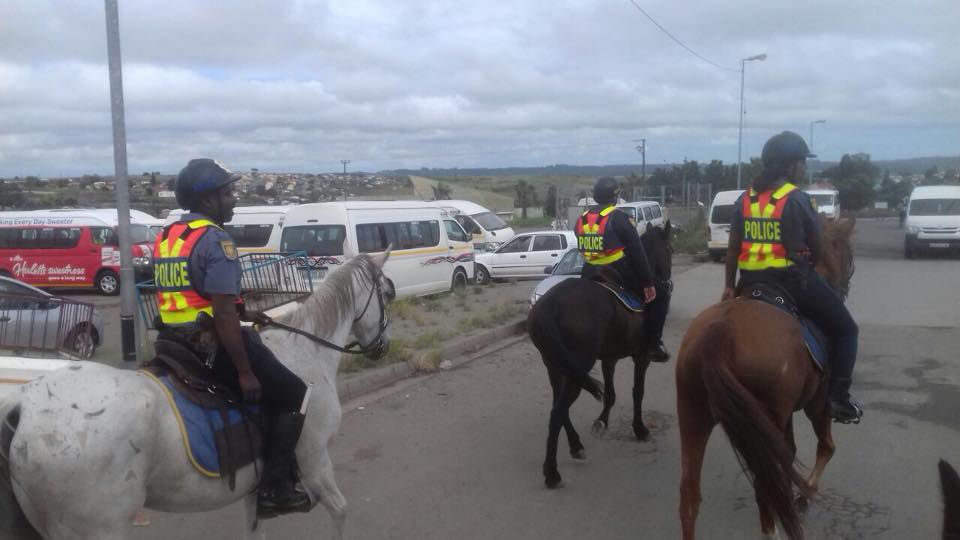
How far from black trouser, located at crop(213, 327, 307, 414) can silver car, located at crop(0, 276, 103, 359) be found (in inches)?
184

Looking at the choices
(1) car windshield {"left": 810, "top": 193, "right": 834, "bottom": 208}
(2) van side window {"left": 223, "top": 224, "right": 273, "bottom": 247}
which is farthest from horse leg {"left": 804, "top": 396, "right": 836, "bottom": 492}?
(1) car windshield {"left": 810, "top": 193, "right": 834, "bottom": 208}

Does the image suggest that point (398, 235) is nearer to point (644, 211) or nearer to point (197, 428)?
point (197, 428)

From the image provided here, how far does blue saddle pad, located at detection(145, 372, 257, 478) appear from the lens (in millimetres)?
3418

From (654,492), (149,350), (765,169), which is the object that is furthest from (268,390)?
(149,350)

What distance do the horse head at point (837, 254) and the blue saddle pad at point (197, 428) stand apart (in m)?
4.44

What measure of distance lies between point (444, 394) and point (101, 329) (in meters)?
5.23

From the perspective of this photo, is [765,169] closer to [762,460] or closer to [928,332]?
[762,460]

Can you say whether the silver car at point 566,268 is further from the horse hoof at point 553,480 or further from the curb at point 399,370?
the horse hoof at point 553,480

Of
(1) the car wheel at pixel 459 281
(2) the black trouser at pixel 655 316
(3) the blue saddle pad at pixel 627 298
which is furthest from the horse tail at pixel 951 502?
(1) the car wheel at pixel 459 281

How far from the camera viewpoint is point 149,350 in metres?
8.66

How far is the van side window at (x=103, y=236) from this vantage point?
21562 mm

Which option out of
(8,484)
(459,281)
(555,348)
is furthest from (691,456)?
(459,281)

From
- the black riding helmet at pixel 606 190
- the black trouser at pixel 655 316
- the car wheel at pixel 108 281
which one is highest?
the black riding helmet at pixel 606 190

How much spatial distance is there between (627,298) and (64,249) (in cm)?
2026
